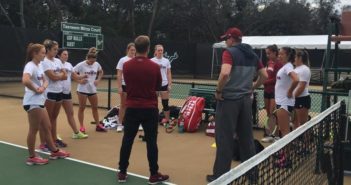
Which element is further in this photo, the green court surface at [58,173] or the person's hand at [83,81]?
the person's hand at [83,81]

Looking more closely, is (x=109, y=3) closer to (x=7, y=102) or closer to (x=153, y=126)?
(x=7, y=102)

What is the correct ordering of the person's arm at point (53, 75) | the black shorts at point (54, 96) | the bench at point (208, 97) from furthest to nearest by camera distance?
1. the bench at point (208, 97)
2. the black shorts at point (54, 96)
3. the person's arm at point (53, 75)

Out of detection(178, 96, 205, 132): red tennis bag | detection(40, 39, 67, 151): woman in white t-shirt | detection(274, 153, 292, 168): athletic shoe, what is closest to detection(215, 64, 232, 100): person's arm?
detection(274, 153, 292, 168): athletic shoe

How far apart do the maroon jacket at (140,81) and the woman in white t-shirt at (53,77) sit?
1.90m

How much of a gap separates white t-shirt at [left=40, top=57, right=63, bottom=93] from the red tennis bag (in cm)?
277

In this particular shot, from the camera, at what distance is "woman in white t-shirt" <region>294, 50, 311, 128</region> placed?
659cm

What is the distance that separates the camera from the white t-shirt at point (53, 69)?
6950 mm

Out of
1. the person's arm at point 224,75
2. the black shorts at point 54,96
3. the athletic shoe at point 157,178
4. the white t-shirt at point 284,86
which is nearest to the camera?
the person's arm at point 224,75

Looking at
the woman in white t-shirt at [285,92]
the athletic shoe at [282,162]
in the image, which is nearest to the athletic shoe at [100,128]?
the woman in white t-shirt at [285,92]

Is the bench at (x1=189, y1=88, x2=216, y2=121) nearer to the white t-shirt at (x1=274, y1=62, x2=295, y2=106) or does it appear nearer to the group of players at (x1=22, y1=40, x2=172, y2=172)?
the group of players at (x1=22, y1=40, x2=172, y2=172)

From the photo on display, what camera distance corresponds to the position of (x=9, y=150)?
7.36 meters

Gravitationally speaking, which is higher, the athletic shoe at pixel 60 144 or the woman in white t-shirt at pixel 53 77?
the woman in white t-shirt at pixel 53 77

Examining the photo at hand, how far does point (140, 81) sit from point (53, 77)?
2.04 metres

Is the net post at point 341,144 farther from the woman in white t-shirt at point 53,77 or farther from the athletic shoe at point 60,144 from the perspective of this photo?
the athletic shoe at point 60,144
